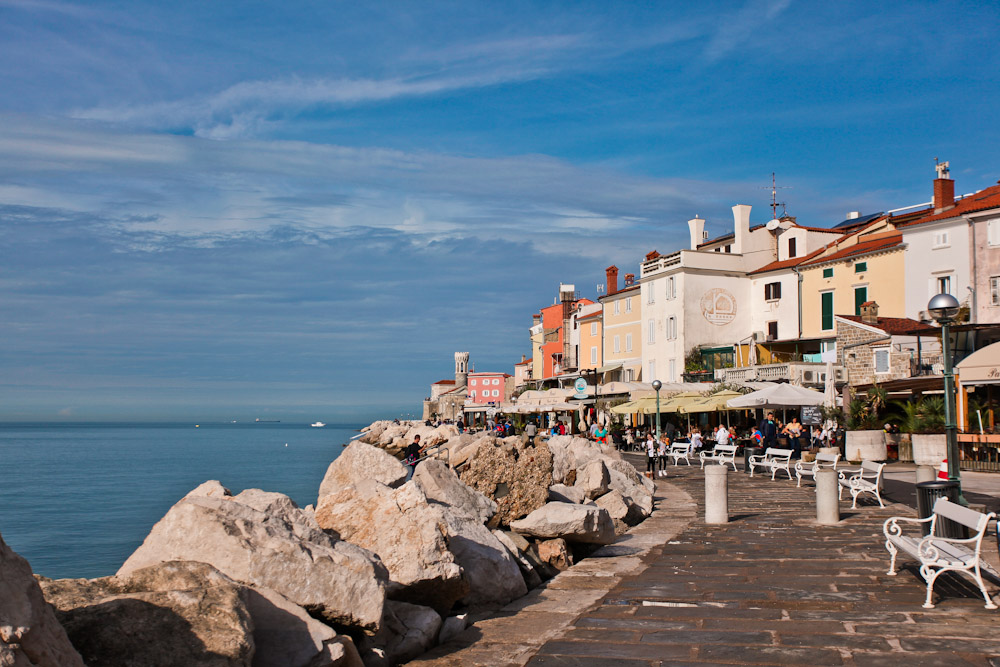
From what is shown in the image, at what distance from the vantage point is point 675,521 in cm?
1361

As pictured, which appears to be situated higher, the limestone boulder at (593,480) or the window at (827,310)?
the window at (827,310)

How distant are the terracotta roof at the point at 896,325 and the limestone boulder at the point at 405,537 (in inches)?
1150

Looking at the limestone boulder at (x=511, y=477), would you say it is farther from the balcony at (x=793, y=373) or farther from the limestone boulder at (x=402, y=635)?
the balcony at (x=793, y=373)

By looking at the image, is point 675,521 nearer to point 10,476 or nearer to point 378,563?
point 378,563

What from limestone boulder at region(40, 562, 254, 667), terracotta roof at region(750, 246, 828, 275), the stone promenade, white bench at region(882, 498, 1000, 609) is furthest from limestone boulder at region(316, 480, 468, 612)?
terracotta roof at region(750, 246, 828, 275)

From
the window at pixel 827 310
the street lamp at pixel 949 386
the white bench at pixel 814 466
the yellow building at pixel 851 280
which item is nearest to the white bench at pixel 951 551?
the street lamp at pixel 949 386

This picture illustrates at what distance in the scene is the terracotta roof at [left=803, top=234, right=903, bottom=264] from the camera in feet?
128

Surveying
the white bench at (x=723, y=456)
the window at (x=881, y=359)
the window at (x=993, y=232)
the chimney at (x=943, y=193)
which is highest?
the chimney at (x=943, y=193)

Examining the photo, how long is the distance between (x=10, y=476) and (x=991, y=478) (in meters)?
48.4

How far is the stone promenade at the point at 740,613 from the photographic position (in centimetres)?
592

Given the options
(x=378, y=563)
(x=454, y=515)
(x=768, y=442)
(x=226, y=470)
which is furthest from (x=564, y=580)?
(x=226, y=470)


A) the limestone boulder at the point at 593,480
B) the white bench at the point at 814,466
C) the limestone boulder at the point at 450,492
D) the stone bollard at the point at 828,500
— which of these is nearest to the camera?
the limestone boulder at the point at 450,492

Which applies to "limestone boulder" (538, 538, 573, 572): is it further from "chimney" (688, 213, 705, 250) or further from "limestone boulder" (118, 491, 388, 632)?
"chimney" (688, 213, 705, 250)

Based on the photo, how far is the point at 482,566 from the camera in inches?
315
